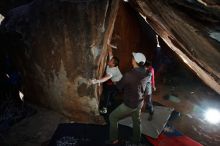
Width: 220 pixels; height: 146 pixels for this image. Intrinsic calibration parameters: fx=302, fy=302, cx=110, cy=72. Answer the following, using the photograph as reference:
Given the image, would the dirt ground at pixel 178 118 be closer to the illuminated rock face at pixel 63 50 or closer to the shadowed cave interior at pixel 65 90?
the shadowed cave interior at pixel 65 90

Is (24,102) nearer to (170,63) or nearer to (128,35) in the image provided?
(128,35)

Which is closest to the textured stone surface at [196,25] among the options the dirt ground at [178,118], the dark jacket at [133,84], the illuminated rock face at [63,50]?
the dark jacket at [133,84]

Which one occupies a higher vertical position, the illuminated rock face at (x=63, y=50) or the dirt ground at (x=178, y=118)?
the illuminated rock face at (x=63, y=50)

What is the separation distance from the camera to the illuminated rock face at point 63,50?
275 inches

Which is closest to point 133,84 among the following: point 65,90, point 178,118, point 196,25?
point 196,25

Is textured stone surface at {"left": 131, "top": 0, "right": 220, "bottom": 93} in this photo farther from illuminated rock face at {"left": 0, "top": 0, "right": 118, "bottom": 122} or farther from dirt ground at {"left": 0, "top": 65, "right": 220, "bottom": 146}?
dirt ground at {"left": 0, "top": 65, "right": 220, "bottom": 146}

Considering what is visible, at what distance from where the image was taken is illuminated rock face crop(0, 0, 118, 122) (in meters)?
6.98

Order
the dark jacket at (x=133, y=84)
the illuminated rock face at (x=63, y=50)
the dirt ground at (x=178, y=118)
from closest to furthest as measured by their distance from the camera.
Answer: the dark jacket at (x=133, y=84), the illuminated rock face at (x=63, y=50), the dirt ground at (x=178, y=118)

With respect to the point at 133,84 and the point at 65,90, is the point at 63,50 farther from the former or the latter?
the point at 133,84

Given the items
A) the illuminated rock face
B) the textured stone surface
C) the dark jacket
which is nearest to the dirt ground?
the illuminated rock face

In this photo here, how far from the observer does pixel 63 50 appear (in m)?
7.34

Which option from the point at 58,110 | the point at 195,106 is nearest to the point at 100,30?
the point at 58,110

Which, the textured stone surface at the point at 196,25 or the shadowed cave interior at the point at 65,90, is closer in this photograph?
the textured stone surface at the point at 196,25

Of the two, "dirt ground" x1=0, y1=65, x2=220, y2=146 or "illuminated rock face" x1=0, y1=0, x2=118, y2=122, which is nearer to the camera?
"illuminated rock face" x1=0, y1=0, x2=118, y2=122
